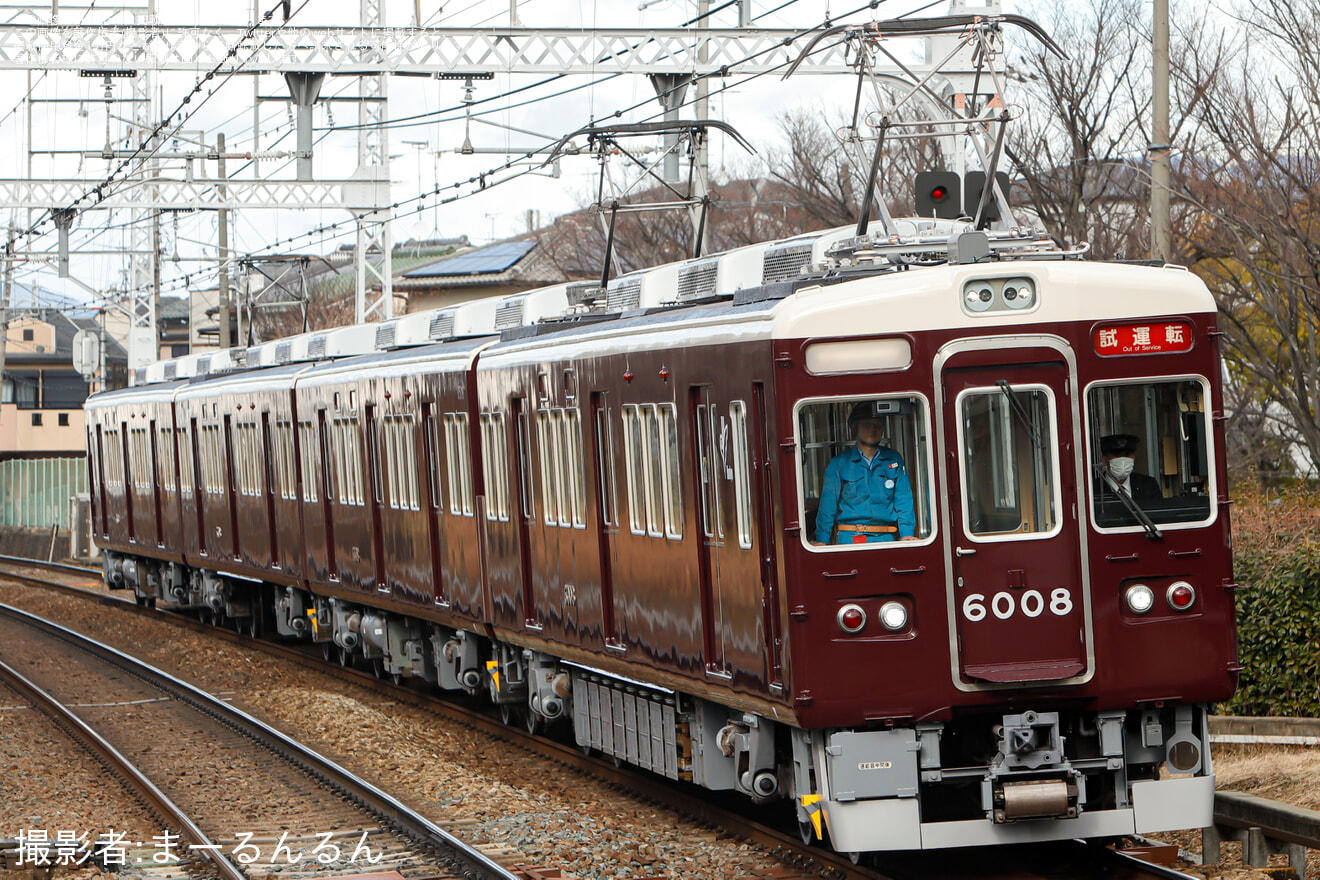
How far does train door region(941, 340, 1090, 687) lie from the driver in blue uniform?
211 millimetres

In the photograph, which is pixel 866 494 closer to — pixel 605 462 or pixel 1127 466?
pixel 1127 466

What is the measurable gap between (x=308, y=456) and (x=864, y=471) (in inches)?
458

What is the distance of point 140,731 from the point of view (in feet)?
52.6

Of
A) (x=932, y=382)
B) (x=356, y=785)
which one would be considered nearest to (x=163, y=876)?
(x=356, y=785)

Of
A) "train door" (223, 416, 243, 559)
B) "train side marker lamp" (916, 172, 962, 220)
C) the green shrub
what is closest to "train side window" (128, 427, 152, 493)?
"train door" (223, 416, 243, 559)

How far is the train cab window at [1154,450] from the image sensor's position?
8648 mm

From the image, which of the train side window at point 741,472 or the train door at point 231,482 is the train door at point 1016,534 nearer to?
the train side window at point 741,472

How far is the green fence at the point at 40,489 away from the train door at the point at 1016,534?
1493 inches

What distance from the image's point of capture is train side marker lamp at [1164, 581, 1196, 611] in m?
8.70

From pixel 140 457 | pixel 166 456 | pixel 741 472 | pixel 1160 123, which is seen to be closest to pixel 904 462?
pixel 741 472

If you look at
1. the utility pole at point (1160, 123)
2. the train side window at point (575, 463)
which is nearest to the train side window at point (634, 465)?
the train side window at point (575, 463)

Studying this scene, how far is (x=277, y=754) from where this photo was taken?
14383mm

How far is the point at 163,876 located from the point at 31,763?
15.1 feet

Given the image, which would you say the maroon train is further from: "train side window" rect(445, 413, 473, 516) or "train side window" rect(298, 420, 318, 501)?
"train side window" rect(298, 420, 318, 501)
